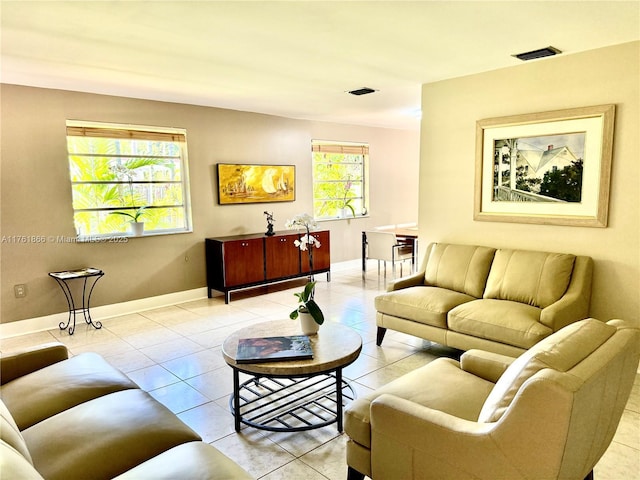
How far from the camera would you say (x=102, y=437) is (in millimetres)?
1687

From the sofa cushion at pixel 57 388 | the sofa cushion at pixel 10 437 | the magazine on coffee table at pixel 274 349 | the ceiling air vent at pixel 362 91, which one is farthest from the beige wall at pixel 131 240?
the sofa cushion at pixel 10 437

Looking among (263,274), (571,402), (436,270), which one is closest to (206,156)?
(263,274)

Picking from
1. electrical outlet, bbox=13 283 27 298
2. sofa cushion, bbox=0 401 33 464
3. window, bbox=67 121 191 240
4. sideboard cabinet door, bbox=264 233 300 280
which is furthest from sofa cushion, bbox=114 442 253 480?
sideboard cabinet door, bbox=264 233 300 280

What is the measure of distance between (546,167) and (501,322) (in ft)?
4.81

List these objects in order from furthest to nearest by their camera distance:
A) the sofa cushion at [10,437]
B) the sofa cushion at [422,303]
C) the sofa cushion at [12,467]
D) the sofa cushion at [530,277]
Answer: the sofa cushion at [422,303]
the sofa cushion at [530,277]
the sofa cushion at [10,437]
the sofa cushion at [12,467]

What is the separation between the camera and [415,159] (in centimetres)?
855

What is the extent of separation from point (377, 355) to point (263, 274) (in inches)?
98.8

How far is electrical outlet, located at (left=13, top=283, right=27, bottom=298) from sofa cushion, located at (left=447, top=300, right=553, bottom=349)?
4109mm

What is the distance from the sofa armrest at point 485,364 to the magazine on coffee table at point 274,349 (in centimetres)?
85

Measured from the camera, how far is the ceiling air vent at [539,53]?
327cm

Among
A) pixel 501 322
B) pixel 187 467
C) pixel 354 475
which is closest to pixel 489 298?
pixel 501 322

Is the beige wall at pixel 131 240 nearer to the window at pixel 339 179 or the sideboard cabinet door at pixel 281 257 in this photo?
the window at pixel 339 179

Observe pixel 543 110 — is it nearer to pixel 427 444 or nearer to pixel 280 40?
pixel 280 40

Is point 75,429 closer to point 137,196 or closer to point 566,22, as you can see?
point 566,22
